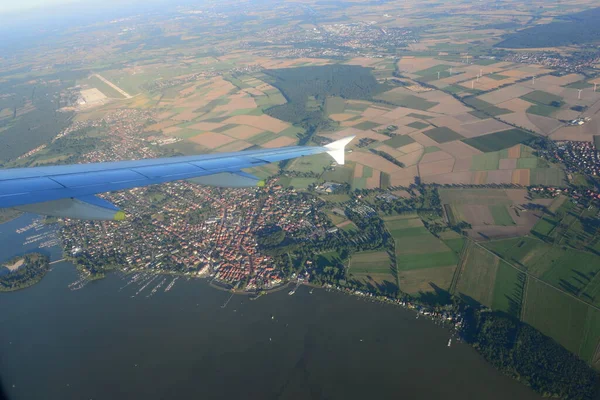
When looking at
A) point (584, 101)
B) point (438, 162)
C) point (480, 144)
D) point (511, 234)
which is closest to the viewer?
point (511, 234)

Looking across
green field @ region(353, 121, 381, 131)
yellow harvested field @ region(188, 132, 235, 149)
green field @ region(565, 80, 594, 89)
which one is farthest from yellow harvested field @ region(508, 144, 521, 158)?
yellow harvested field @ region(188, 132, 235, 149)

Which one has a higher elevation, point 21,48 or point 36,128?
point 21,48

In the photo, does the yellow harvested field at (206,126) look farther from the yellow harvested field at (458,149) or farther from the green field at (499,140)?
the green field at (499,140)

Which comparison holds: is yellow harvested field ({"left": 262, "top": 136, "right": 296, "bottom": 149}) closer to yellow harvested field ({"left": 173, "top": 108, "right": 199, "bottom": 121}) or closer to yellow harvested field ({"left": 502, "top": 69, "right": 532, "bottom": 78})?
yellow harvested field ({"left": 173, "top": 108, "right": 199, "bottom": 121})

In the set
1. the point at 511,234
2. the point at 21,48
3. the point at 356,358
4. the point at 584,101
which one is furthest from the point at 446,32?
the point at 21,48

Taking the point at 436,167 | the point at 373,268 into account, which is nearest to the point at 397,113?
the point at 436,167

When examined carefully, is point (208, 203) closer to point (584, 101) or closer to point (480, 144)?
point (480, 144)
